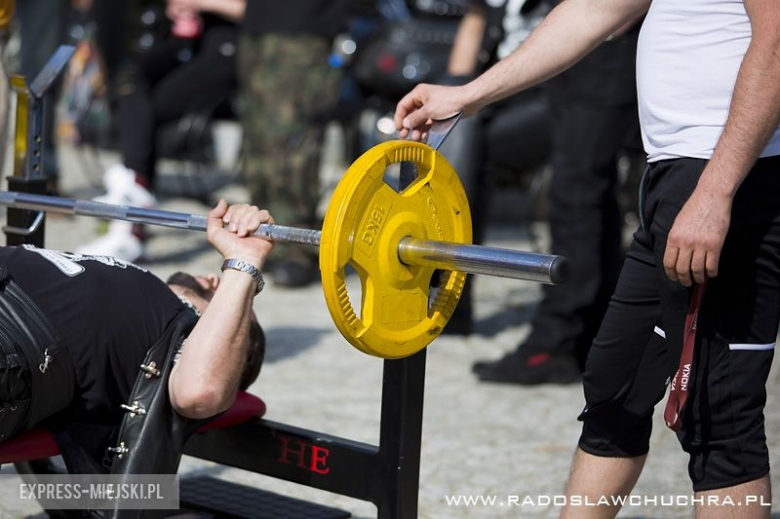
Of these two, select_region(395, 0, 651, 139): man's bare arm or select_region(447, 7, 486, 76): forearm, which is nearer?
select_region(395, 0, 651, 139): man's bare arm

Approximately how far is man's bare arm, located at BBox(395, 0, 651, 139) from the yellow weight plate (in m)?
0.18

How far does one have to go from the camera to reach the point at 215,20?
6812 millimetres

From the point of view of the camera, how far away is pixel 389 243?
225 cm

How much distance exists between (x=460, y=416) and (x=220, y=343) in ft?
5.85

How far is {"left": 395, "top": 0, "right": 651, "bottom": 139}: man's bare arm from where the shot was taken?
8.00 feet

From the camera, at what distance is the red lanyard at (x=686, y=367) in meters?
2.12

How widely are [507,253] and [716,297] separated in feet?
1.29

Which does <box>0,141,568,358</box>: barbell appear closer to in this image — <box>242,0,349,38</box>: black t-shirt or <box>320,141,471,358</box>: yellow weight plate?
<box>320,141,471,358</box>: yellow weight plate

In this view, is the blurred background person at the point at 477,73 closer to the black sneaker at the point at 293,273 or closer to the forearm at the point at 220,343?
the black sneaker at the point at 293,273

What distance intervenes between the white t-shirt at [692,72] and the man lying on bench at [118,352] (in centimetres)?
85

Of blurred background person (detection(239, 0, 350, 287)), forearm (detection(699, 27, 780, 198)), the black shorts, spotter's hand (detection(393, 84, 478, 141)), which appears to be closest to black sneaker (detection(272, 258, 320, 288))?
blurred background person (detection(239, 0, 350, 287))

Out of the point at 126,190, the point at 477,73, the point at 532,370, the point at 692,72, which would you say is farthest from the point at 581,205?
the point at 126,190

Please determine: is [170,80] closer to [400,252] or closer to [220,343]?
[220,343]

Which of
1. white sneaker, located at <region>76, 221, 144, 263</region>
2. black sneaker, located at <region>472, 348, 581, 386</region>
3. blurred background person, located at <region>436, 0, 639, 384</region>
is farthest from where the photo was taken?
white sneaker, located at <region>76, 221, 144, 263</region>
